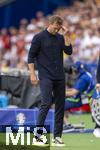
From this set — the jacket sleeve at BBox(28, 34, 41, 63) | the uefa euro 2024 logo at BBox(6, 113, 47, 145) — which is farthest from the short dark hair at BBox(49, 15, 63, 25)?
the uefa euro 2024 logo at BBox(6, 113, 47, 145)

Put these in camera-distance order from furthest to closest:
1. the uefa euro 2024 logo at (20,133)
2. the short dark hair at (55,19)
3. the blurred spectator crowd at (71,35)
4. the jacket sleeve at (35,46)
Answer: the blurred spectator crowd at (71,35) → the jacket sleeve at (35,46) → the short dark hair at (55,19) → the uefa euro 2024 logo at (20,133)

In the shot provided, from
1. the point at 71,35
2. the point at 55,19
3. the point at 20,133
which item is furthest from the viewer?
the point at 71,35

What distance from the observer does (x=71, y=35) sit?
2472 centimetres

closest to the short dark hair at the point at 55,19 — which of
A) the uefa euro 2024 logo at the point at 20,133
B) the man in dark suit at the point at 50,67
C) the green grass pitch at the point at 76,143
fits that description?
the man in dark suit at the point at 50,67

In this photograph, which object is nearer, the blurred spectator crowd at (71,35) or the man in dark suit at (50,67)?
the man in dark suit at (50,67)

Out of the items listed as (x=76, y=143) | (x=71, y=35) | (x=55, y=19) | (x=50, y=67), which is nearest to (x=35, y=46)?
(x=50, y=67)

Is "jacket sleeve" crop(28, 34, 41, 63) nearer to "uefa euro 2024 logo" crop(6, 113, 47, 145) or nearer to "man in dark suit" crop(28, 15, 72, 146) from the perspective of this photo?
"man in dark suit" crop(28, 15, 72, 146)

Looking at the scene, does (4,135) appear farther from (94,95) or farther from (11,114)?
(94,95)

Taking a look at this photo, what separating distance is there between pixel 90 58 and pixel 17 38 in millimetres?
5609

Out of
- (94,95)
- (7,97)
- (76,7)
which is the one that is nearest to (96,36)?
(76,7)

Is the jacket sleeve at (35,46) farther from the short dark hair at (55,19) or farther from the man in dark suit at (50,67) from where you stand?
the short dark hair at (55,19)

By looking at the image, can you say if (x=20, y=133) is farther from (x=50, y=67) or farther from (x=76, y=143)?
(x=50, y=67)

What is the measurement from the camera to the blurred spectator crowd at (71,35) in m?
23.3

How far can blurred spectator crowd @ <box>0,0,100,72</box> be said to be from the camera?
76.5ft
